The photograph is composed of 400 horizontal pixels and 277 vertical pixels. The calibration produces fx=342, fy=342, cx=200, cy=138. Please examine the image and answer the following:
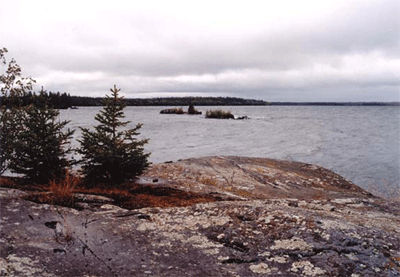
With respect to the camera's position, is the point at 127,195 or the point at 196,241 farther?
the point at 127,195

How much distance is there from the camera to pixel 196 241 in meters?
4.75

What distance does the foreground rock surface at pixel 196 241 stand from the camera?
3990mm

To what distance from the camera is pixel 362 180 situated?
18.7m

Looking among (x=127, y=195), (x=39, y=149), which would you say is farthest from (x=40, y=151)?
(x=127, y=195)

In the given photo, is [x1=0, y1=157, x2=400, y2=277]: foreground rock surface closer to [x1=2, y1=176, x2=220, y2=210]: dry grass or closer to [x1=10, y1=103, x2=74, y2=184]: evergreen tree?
[x1=2, y1=176, x2=220, y2=210]: dry grass

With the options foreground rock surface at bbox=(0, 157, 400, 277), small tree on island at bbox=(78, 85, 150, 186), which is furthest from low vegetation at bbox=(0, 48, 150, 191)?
foreground rock surface at bbox=(0, 157, 400, 277)

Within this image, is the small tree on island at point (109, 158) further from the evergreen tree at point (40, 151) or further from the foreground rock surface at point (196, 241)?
the foreground rock surface at point (196, 241)

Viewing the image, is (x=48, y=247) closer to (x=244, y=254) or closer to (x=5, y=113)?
(x=244, y=254)

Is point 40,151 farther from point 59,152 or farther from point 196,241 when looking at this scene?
point 196,241

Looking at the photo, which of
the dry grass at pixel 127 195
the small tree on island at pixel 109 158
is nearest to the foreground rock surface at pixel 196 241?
the dry grass at pixel 127 195

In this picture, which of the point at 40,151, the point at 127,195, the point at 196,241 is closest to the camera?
the point at 196,241

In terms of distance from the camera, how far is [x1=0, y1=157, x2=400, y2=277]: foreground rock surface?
3990 millimetres

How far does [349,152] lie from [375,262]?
27.2 meters

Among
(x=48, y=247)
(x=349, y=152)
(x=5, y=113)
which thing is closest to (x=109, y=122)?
(x=5, y=113)
